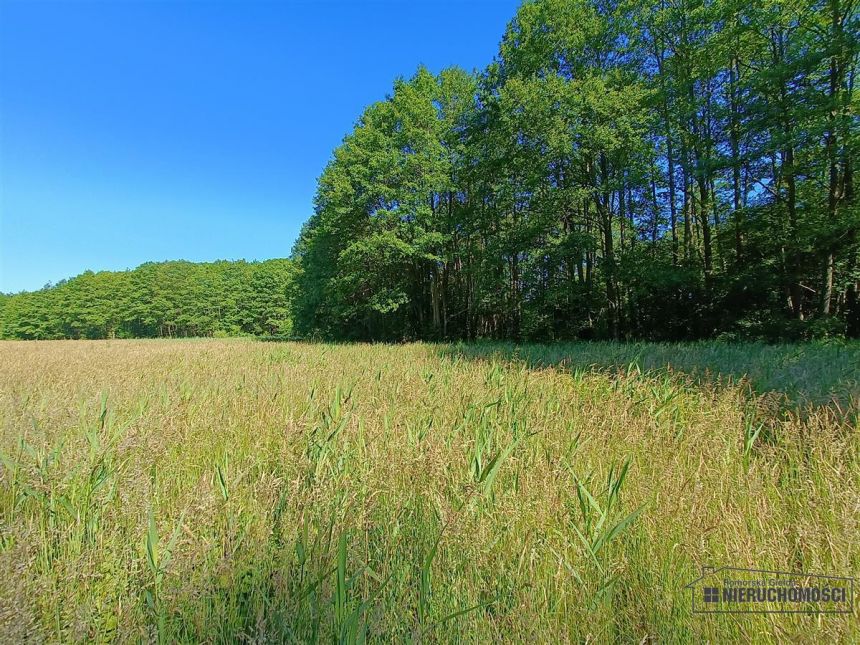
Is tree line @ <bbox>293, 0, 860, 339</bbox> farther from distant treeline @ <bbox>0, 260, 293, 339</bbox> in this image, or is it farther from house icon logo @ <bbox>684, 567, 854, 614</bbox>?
distant treeline @ <bbox>0, 260, 293, 339</bbox>

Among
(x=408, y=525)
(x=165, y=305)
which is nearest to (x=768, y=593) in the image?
(x=408, y=525)

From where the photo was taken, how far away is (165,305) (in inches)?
2261

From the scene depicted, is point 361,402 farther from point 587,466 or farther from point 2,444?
point 2,444

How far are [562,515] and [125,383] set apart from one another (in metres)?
6.10

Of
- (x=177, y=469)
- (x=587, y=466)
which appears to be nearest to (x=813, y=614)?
(x=587, y=466)

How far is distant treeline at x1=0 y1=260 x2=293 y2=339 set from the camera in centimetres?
5697

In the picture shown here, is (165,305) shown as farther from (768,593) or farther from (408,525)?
(768,593)

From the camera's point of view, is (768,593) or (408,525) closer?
(768,593)

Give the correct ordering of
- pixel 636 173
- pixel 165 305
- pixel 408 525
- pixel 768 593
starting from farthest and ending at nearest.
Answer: pixel 165 305
pixel 636 173
pixel 408 525
pixel 768 593

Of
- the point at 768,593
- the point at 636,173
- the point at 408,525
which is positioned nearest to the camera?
the point at 768,593

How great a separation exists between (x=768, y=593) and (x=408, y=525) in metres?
1.52

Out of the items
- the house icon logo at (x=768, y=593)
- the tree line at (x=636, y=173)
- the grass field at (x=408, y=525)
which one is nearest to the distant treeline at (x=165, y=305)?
the tree line at (x=636, y=173)

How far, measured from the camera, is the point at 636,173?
1290 centimetres

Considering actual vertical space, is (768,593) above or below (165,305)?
below
